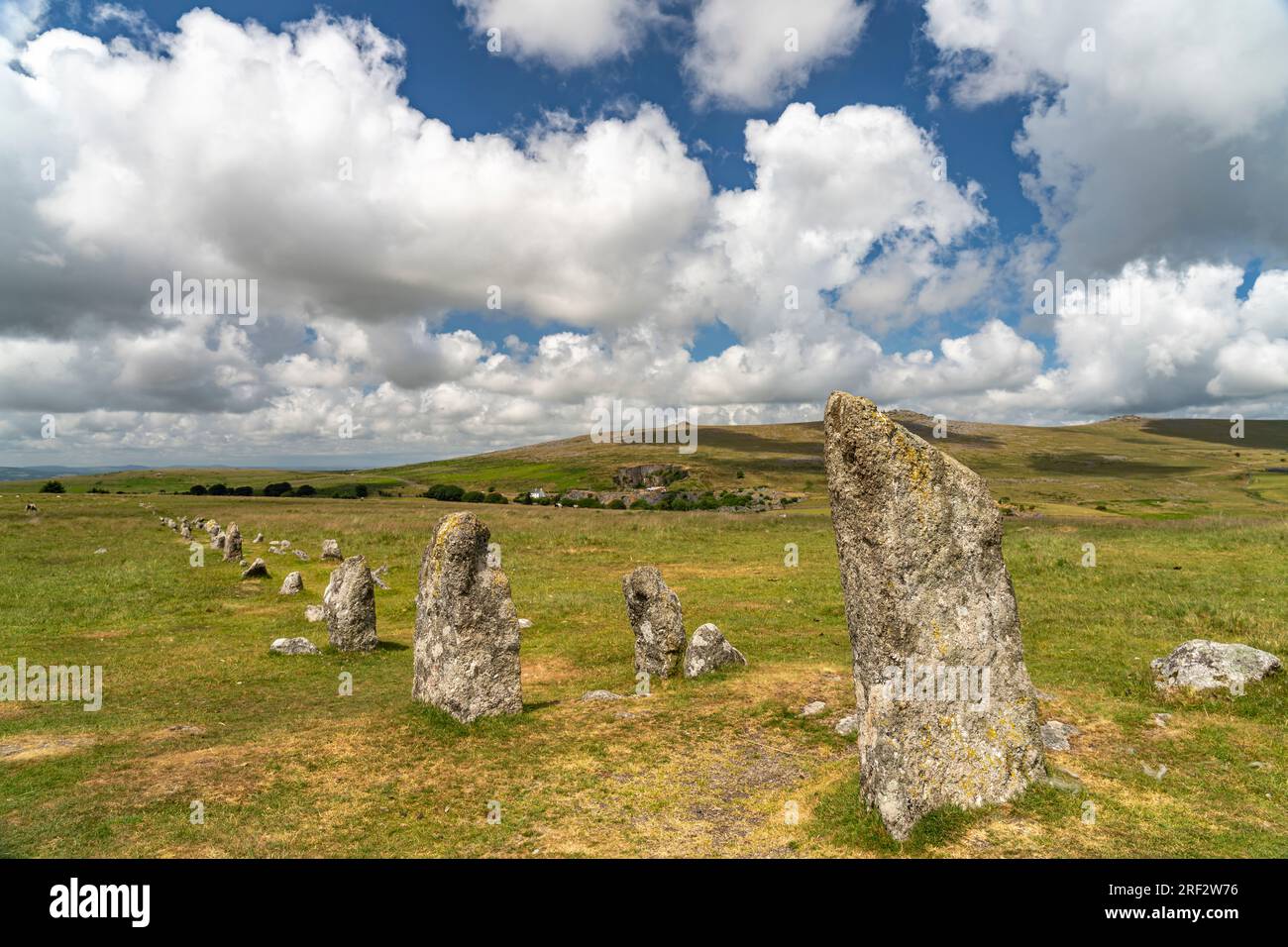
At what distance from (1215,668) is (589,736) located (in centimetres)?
1339

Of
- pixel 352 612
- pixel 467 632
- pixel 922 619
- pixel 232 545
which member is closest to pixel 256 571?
pixel 232 545

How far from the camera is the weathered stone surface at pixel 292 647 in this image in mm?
20872

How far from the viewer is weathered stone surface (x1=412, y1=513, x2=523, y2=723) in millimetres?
14172

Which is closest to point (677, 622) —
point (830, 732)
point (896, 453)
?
point (830, 732)

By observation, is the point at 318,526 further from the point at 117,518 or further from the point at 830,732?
the point at 830,732

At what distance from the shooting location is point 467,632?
560 inches

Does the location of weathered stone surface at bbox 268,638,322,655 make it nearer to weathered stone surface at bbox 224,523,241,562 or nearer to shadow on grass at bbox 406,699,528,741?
shadow on grass at bbox 406,699,528,741

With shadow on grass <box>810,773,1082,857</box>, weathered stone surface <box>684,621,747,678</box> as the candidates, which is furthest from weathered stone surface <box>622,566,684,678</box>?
shadow on grass <box>810,773,1082,857</box>

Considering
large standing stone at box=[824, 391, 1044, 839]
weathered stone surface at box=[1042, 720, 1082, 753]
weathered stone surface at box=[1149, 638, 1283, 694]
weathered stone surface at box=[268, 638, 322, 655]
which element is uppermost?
large standing stone at box=[824, 391, 1044, 839]

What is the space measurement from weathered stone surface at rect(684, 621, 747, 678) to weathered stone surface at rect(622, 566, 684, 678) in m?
0.37

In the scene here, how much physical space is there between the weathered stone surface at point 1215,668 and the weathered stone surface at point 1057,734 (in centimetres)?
347

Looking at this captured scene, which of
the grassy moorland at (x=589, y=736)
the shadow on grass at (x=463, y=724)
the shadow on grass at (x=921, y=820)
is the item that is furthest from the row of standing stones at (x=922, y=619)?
the shadow on grass at (x=463, y=724)

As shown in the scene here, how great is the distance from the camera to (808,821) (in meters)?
9.50
